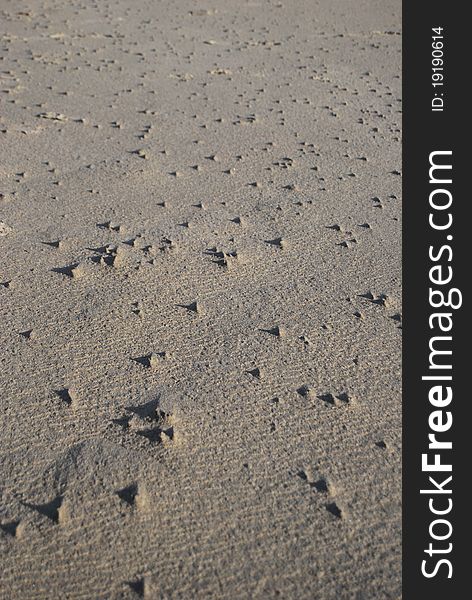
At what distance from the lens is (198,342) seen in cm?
283

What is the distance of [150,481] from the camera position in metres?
2.18

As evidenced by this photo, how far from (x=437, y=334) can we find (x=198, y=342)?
3.82ft

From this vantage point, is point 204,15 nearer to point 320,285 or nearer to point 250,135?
point 250,135

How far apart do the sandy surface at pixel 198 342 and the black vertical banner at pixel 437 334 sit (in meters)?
0.09

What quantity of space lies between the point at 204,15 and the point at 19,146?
16.9 ft

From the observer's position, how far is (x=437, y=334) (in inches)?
111

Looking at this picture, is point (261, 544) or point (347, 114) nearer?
point (261, 544)

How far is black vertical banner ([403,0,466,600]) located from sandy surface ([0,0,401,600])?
0.09m

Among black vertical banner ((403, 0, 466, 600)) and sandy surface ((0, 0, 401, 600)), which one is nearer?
sandy surface ((0, 0, 401, 600))

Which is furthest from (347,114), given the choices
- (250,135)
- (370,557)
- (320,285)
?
(370,557)

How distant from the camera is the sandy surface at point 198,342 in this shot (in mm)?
1973

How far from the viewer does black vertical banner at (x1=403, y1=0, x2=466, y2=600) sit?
2.10 meters

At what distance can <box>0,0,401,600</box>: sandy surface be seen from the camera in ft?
6.47

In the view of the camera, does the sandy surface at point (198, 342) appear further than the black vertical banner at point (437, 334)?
No
